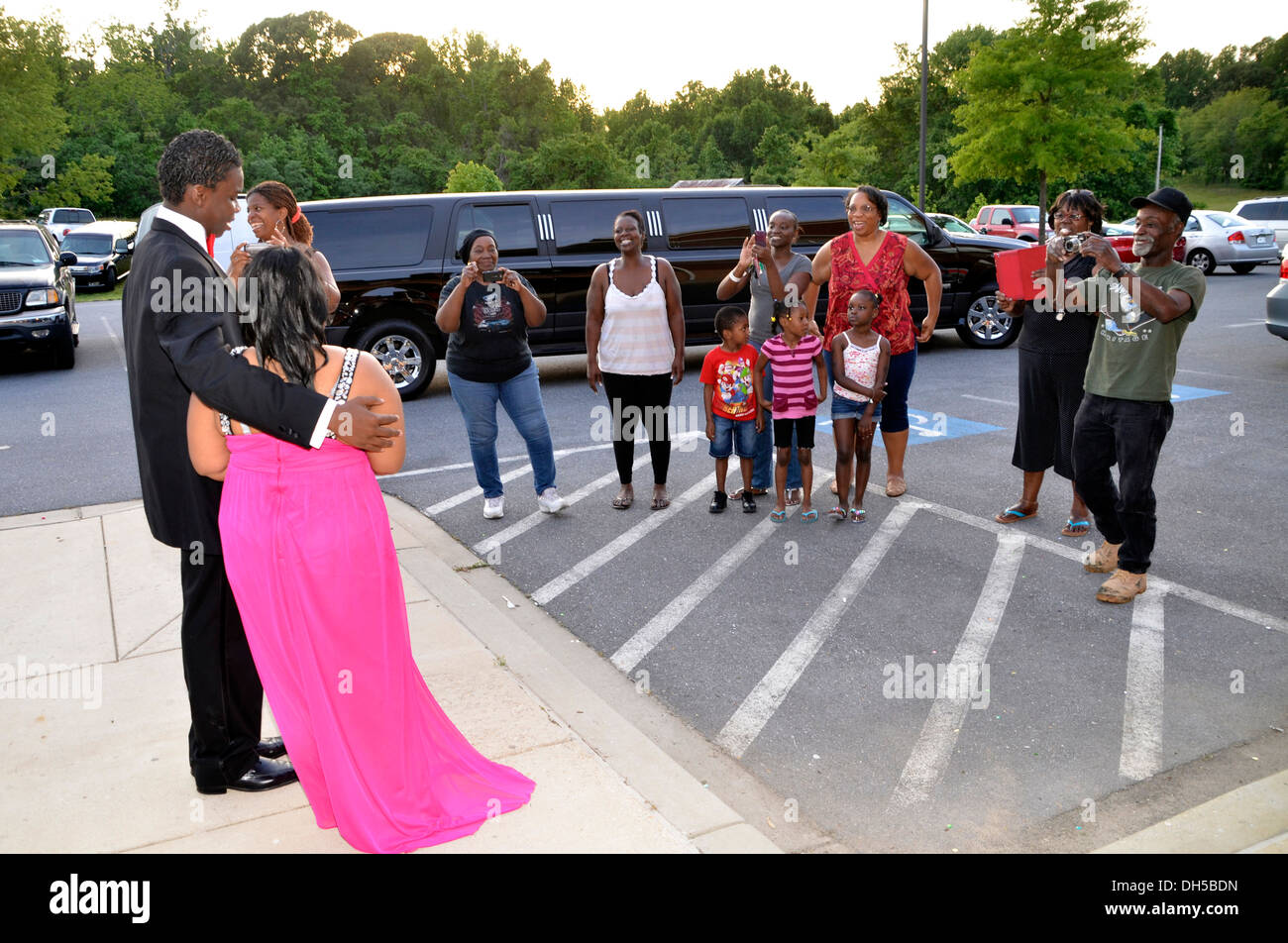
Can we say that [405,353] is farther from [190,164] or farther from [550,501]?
[190,164]

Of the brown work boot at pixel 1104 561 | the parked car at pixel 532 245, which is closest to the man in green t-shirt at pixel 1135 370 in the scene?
the brown work boot at pixel 1104 561

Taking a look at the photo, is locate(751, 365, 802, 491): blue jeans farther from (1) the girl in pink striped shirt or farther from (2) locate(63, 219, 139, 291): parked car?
(2) locate(63, 219, 139, 291): parked car

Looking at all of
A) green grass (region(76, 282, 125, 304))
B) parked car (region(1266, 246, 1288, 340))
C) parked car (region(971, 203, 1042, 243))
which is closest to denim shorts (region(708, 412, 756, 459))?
parked car (region(1266, 246, 1288, 340))

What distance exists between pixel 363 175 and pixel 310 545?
55.0 metres

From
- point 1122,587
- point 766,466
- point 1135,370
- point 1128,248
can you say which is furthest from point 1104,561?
point 766,466

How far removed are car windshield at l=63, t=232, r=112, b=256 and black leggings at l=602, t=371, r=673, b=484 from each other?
24.9 metres

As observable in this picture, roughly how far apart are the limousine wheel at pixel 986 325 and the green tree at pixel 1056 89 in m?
15.1

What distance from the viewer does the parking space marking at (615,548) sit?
223 inches

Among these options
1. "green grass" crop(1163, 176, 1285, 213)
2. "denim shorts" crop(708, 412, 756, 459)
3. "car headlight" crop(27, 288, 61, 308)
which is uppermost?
"green grass" crop(1163, 176, 1285, 213)

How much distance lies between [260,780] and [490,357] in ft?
11.6

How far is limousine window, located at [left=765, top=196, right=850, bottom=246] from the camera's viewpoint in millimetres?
12188

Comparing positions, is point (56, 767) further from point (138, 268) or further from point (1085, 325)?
point (1085, 325)

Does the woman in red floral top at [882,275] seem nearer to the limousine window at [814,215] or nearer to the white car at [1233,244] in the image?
the limousine window at [814,215]

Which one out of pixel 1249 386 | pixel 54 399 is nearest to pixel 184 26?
pixel 54 399
